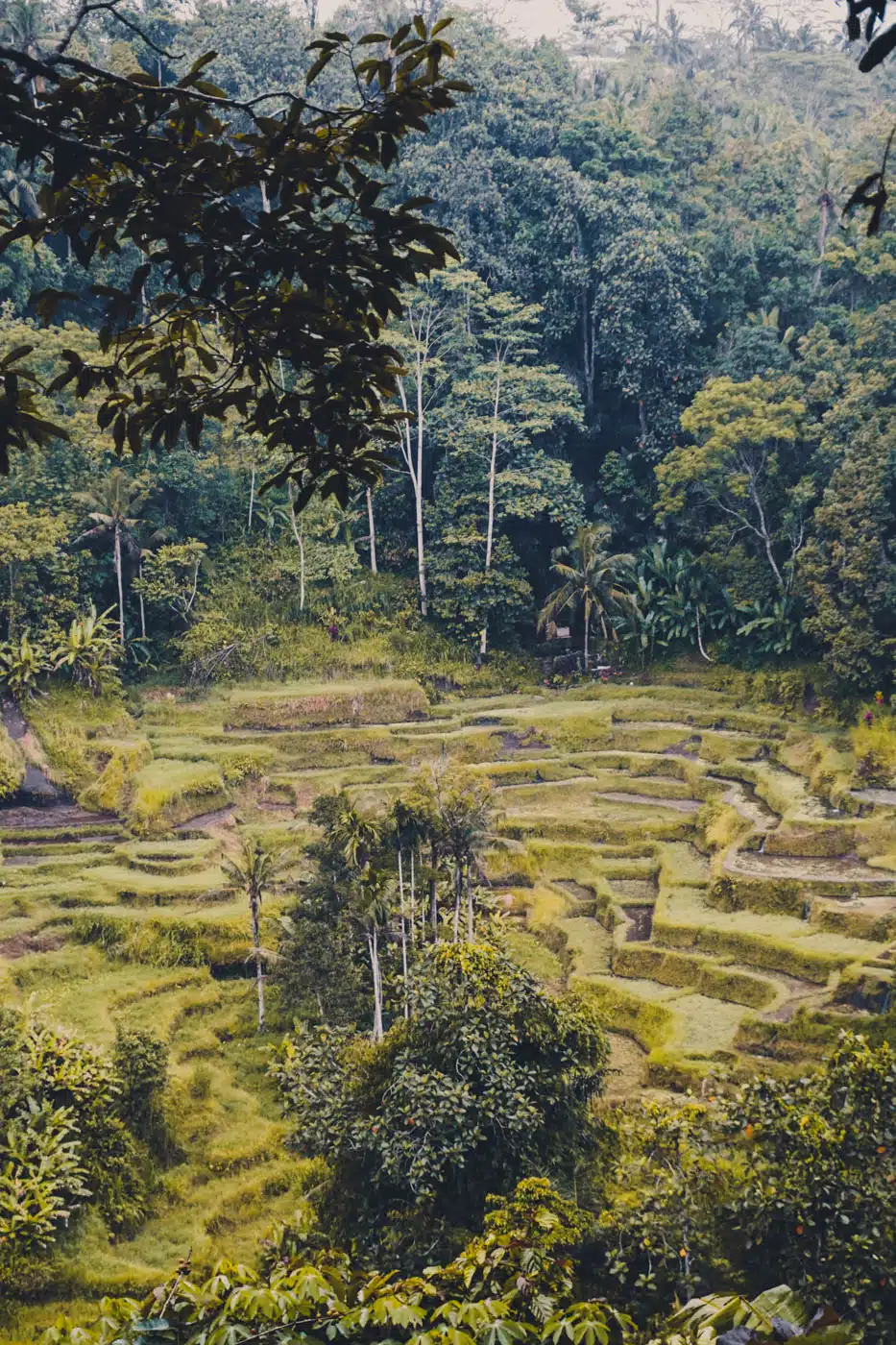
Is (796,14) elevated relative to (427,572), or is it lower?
elevated

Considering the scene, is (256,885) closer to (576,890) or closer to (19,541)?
(576,890)

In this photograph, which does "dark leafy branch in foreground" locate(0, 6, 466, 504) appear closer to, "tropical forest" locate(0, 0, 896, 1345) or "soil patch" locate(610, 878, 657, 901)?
"tropical forest" locate(0, 0, 896, 1345)

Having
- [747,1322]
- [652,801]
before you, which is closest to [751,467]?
[652,801]

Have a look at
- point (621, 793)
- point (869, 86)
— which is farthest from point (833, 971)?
point (869, 86)

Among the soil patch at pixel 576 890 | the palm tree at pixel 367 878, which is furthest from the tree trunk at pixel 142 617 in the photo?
the palm tree at pixel 367 878

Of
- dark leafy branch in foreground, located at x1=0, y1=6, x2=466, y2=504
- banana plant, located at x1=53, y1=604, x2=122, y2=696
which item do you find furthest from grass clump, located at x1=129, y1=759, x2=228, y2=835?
dark leafy branch in foreground, located at x1=0, y1=6, x2=466, y2=504

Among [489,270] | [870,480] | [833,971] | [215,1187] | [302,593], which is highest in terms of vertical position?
[489,270]

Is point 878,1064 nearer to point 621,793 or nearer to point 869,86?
point 621,793
